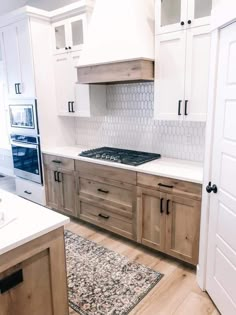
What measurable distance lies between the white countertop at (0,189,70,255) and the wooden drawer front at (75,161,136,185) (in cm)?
125

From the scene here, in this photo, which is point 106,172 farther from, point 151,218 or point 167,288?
point 167,288

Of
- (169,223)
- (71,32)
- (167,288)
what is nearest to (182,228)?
(169,223)

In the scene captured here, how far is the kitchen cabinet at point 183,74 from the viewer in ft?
7.49

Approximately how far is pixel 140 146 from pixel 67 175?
3.36 feet

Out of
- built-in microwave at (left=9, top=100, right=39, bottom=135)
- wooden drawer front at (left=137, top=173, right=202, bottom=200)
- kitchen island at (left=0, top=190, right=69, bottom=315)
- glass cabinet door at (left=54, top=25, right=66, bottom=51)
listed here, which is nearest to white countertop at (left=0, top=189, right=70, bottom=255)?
kitchen island at (left=0, top=190, right=69, bottom=315)

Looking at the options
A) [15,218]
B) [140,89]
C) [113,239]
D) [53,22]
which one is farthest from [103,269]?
[53,22]

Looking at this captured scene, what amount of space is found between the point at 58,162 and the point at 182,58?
2.00 meters

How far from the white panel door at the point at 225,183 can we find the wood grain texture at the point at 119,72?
91 centimetres

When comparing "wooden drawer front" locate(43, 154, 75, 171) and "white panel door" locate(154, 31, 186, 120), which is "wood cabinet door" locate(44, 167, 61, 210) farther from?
"white panel door" locate(154, 31, 186, 120)

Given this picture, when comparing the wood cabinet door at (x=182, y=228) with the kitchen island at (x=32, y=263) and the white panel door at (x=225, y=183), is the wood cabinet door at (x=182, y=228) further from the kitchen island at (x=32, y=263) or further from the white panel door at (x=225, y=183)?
the kitchen island at (x=32, y=263)

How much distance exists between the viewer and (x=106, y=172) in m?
2.90

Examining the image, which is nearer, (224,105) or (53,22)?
(224,105)

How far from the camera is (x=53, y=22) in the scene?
3.42m

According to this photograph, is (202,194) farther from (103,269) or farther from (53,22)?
(53,22)
